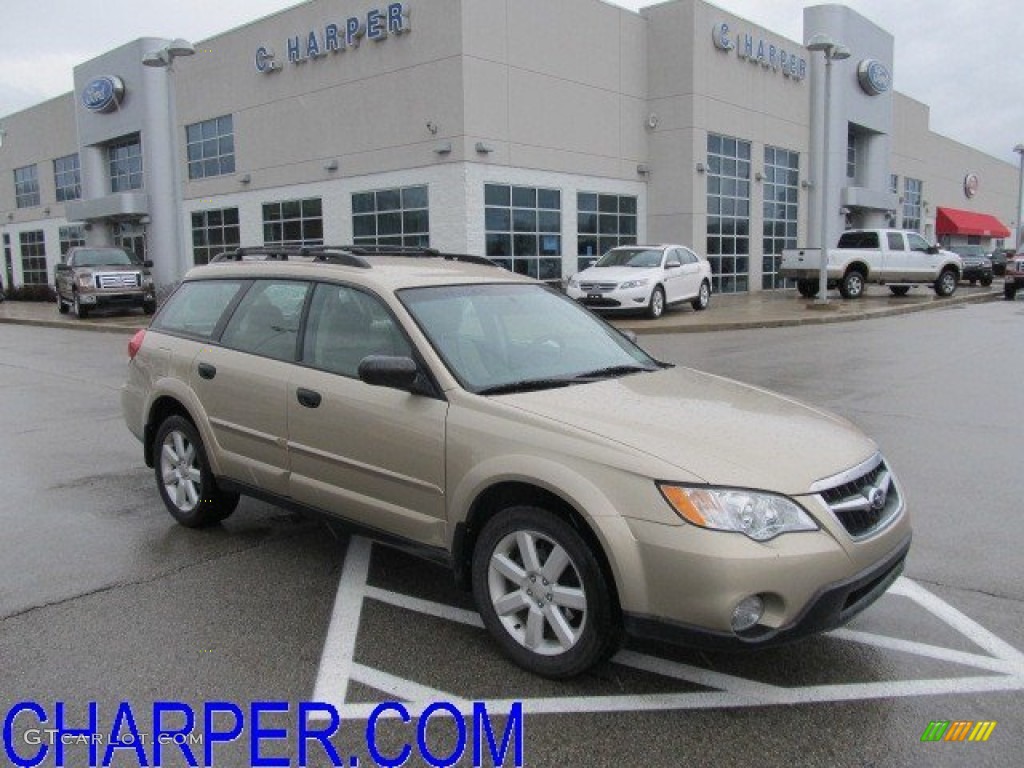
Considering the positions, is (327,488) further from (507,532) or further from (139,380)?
(139,380)

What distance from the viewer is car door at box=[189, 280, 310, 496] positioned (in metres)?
4.74

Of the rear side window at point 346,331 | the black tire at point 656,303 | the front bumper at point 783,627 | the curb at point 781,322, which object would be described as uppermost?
the rear side window at point 346,331

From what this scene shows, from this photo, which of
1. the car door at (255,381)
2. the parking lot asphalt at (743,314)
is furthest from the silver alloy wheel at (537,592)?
the parking lot asphalt at (743,314)

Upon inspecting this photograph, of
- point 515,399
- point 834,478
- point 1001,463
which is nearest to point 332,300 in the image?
point 515,399

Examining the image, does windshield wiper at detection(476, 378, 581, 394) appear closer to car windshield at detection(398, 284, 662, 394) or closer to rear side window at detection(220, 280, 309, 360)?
car windshield at detection(398, 284, 662, 394)

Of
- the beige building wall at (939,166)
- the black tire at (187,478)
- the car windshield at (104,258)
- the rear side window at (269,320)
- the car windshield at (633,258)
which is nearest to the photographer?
the rear side window at (269,320)

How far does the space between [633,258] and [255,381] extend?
1683 cm

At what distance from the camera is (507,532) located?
3590mm

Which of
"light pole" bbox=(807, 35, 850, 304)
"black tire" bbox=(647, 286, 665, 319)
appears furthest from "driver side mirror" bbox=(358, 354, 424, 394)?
"light pole" bbox=(807, 35, 850, 304)

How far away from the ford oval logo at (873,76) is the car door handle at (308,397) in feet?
126

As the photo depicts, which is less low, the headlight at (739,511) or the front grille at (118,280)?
the front grille at (118,280)

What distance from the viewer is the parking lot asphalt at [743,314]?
19172 mm

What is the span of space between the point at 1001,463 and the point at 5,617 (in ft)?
22.5

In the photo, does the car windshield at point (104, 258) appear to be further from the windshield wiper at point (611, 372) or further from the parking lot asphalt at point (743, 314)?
the windshield wiper at point (611, 372)
